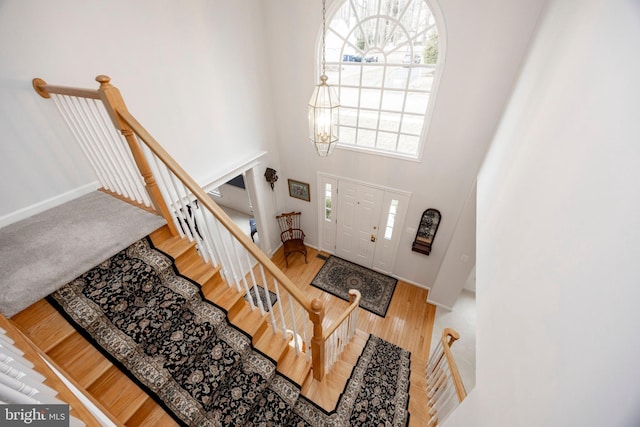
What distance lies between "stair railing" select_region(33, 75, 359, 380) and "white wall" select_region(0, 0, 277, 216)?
0.21 metres

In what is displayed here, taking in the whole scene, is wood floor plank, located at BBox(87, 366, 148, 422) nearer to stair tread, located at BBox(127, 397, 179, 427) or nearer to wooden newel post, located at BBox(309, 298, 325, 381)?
stair tread, located at BBox(127, 397, 179, 427)

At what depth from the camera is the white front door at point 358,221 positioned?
461cm

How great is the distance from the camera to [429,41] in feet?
10.5

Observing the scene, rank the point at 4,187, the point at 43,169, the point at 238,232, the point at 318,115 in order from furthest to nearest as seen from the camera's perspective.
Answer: the point at 318,115 < the point at 43,169 < the point at 4,187 < the point at 238,232

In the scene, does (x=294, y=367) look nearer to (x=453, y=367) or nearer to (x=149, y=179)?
(x=453, y=367)

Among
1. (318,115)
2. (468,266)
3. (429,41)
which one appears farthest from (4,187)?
(468,266)

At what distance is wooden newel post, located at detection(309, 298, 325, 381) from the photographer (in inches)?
72.8

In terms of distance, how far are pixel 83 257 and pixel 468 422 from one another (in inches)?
107

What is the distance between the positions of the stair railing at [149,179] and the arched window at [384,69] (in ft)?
9.73

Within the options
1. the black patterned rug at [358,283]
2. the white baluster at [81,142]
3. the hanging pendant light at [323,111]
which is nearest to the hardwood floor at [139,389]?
the black patterned rug at [358,283]

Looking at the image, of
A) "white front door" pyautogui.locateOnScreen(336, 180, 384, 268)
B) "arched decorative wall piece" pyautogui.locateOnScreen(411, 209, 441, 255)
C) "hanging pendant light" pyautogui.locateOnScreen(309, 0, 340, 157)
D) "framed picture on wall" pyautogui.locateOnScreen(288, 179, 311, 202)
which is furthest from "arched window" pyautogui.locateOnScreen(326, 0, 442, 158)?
"hanging pendant light" pyautogui.locateOnScreen(309, 0, 340, 157)

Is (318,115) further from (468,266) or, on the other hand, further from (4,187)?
(468,266)

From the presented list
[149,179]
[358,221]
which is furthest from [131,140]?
[358,221]

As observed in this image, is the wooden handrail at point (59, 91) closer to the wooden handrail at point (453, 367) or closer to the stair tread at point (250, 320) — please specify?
the stair tread at point (250, 320)
